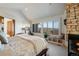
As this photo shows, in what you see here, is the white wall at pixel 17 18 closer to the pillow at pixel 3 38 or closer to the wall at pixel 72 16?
the pillow at pixel 3 38

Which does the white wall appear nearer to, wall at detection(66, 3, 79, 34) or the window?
the window

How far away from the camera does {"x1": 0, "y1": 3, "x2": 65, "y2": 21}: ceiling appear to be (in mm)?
2342

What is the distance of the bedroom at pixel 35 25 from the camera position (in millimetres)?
2348

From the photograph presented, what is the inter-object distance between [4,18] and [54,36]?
3.45 ft

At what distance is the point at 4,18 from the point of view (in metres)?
2.35

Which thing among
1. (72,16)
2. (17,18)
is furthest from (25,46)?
(72,16)

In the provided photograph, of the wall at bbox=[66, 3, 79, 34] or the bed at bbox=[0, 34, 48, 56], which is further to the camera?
the wall at bbox=[66, 3, 79, 34]

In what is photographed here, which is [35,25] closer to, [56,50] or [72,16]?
[56,50]

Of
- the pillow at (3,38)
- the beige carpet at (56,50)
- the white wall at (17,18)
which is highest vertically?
the white wall at (17,18)

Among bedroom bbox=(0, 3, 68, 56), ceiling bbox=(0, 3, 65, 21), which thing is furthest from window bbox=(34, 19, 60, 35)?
ceiling bbox=(0, 3, 65, 21)

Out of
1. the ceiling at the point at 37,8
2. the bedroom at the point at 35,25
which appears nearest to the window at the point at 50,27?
the bedroom at the point at 35,25

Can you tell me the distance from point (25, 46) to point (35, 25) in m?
0.48

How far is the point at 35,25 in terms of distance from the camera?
2480 mm

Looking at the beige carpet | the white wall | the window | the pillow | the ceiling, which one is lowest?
the beige carpet
